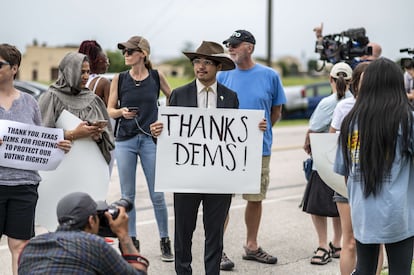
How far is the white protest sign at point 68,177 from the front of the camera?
5621 millimetres

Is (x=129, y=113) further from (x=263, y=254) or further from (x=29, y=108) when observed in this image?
(x=263, y=254)

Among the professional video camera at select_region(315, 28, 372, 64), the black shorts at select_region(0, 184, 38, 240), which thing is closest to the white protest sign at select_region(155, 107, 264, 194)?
the black shorts at select_region(0, 184, 38, 240)

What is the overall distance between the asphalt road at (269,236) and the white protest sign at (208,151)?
113cm

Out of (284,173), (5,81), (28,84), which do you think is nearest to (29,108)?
(5,81)

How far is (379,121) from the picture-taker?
13.7 ft

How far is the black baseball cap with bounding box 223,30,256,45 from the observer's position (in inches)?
246

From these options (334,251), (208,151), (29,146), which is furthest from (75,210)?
(334,251)

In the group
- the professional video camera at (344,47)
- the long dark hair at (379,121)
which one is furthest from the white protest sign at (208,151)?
the professional video camera at (344,47)

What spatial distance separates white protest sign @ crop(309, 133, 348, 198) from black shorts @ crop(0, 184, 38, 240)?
201 centimetres

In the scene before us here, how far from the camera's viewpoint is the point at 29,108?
509 cm

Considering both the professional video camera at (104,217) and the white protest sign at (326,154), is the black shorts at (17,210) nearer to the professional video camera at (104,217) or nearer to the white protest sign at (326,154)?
the professional video camera at (104,217)

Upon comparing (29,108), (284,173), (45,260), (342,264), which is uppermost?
(29,108)

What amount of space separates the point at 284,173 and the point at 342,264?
664 cm

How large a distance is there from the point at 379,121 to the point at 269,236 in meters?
3.47
